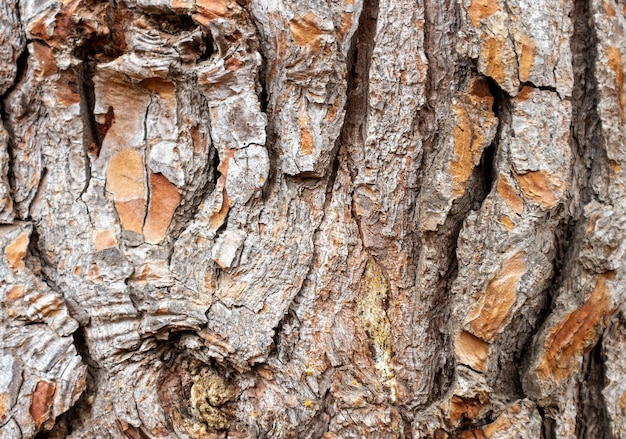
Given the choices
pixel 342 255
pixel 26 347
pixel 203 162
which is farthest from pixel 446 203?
pixel 26 347

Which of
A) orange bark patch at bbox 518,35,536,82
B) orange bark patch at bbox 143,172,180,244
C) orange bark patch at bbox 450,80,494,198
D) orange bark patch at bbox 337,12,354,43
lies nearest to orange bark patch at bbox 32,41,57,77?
orange bark patch at bbox 143,172,180,244

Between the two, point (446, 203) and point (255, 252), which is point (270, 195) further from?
point (446, 203)

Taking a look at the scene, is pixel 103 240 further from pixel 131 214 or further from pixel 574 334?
pixel 574 334

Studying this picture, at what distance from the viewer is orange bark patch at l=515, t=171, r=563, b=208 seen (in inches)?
37.7

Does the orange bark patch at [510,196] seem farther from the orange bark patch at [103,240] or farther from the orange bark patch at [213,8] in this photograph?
the orange bark patch at [103,240]

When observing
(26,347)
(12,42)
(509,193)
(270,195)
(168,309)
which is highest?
(509,193)

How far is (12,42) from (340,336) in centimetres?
93

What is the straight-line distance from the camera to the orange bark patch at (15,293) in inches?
41.6

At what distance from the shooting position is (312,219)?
3.63 ft

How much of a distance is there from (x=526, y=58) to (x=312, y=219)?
0.53m

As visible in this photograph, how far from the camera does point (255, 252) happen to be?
3.58ft

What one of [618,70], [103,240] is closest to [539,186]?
[618,70]

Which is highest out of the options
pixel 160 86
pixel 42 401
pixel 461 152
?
pixel 461 152

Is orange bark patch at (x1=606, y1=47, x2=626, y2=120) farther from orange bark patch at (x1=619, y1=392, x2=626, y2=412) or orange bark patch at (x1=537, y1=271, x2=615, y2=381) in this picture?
orange bark patch at (x1=619, y1=392, x2=626, y2=412)
